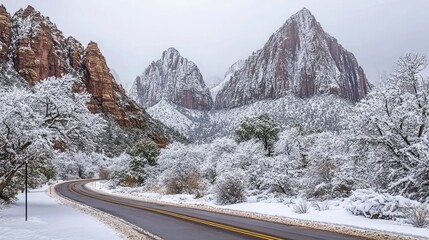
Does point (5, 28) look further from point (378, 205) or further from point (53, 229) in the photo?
point (378, 205)

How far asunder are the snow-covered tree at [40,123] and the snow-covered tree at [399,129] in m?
15.9

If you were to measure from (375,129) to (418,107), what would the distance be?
224 centimetres

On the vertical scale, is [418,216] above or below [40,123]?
below

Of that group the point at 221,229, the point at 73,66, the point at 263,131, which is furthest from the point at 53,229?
the point at 73,66

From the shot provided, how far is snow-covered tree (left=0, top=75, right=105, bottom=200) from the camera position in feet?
65.9

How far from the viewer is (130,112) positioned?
6107 inches

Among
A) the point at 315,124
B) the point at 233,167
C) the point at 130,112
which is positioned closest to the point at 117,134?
the point at 130,112

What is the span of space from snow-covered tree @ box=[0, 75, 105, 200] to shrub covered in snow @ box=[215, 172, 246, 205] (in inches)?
381

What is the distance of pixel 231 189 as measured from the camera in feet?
94.1

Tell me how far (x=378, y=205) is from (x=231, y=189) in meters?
13.4

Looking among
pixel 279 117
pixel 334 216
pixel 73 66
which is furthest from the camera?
pixel 73 66

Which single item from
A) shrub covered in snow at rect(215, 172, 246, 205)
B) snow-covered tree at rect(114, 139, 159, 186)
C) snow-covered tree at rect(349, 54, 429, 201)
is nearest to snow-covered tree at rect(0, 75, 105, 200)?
shrub covered in snow at rect(215, 172, 246, 205)

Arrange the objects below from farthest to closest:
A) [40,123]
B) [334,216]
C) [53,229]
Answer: [40,123] < [334,216] < [53,229]

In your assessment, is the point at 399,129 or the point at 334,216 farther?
the point at 399,129
